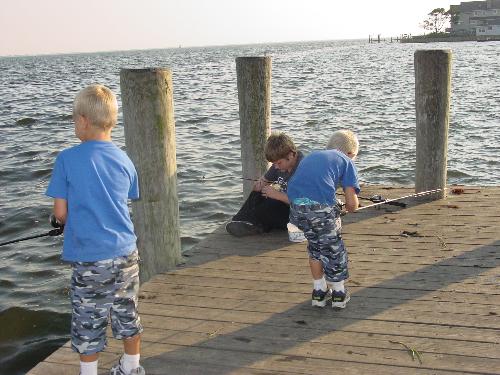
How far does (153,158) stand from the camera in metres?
4.79

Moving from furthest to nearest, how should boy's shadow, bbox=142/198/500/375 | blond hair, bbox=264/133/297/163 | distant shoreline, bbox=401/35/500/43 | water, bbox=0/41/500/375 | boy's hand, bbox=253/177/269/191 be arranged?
distant shoreline, bbox=401/35/500/43, water, bbox=0/41/500/375, boy's hand, bbox=253/177/269/191, blond hair, bbox=264/133/297/163, boy's shadow, bbox=142/198/500/375

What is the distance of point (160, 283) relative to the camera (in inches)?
191

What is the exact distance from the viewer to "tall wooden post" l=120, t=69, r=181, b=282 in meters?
4.66

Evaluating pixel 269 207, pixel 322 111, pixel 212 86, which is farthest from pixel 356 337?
pixel 212 86

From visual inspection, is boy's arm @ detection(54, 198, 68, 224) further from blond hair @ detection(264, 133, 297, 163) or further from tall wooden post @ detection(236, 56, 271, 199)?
tall wooden post @ detection(236, 56, 271, 199)

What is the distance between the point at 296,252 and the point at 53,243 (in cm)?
458

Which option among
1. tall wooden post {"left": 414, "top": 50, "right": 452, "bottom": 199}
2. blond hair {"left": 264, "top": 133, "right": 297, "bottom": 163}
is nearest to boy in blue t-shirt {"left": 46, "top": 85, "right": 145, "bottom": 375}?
blond hair {"left": 264, "top": 133, "right": 297, "bottom": 163}

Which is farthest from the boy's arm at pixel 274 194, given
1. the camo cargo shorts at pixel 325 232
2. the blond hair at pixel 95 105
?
the blond hair at pixel 95 105

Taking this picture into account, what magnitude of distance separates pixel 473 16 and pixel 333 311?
12617 cm

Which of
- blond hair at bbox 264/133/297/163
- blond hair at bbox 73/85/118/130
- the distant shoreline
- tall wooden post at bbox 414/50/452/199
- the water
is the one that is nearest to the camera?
blond hair at bbox 73/85/118/130

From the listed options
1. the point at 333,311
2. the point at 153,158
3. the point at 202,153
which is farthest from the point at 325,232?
the point at 202,153

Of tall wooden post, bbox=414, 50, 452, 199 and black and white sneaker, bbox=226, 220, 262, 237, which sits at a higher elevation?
tall wooden post, bbox=414, 50, 452, 199

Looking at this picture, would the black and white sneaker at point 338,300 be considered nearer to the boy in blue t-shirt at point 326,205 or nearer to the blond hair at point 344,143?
the boy in blue t-shirt at point 326,205

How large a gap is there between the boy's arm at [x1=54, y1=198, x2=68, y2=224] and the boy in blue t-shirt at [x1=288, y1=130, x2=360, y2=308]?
5.51 ft
